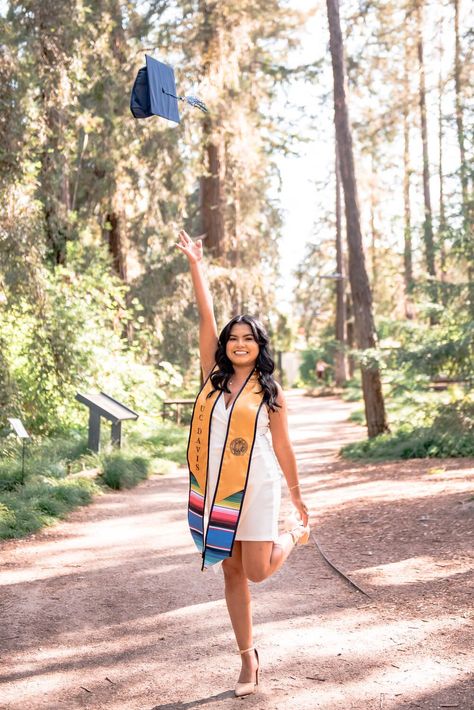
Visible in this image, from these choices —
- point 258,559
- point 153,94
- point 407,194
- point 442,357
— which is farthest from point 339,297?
point 258,559

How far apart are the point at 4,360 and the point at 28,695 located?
6.54 meters

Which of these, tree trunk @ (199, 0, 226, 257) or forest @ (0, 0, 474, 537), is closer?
forest @ (0, 0, 474, 537)

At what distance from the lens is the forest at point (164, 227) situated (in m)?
10.8

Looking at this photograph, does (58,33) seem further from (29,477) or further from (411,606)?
(411,606)

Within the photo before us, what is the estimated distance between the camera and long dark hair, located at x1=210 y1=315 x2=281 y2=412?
416 cm

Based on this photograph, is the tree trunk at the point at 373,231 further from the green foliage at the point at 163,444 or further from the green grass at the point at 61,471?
the green grass at the point at 61,471

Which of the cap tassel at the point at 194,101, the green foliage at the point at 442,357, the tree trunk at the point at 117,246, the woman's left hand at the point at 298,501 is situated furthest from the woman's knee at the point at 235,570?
the tree trunk at the point at 117,246

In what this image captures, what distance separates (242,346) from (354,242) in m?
11.3

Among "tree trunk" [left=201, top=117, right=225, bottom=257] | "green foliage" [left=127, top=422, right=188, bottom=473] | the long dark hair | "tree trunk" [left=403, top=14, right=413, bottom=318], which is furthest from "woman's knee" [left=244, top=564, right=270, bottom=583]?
"tree trunk" [left=201, top=117, right=225, bottom=257]

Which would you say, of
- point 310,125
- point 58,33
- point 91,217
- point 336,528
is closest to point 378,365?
point 336,528

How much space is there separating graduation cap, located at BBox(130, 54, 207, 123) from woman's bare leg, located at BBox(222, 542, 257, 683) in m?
3.61

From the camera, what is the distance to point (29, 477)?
950cm

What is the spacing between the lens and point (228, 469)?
4.04m

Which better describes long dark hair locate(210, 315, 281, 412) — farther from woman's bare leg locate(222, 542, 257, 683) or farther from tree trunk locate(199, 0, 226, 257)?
tree trunk locate(199, 0, 226, 257)
